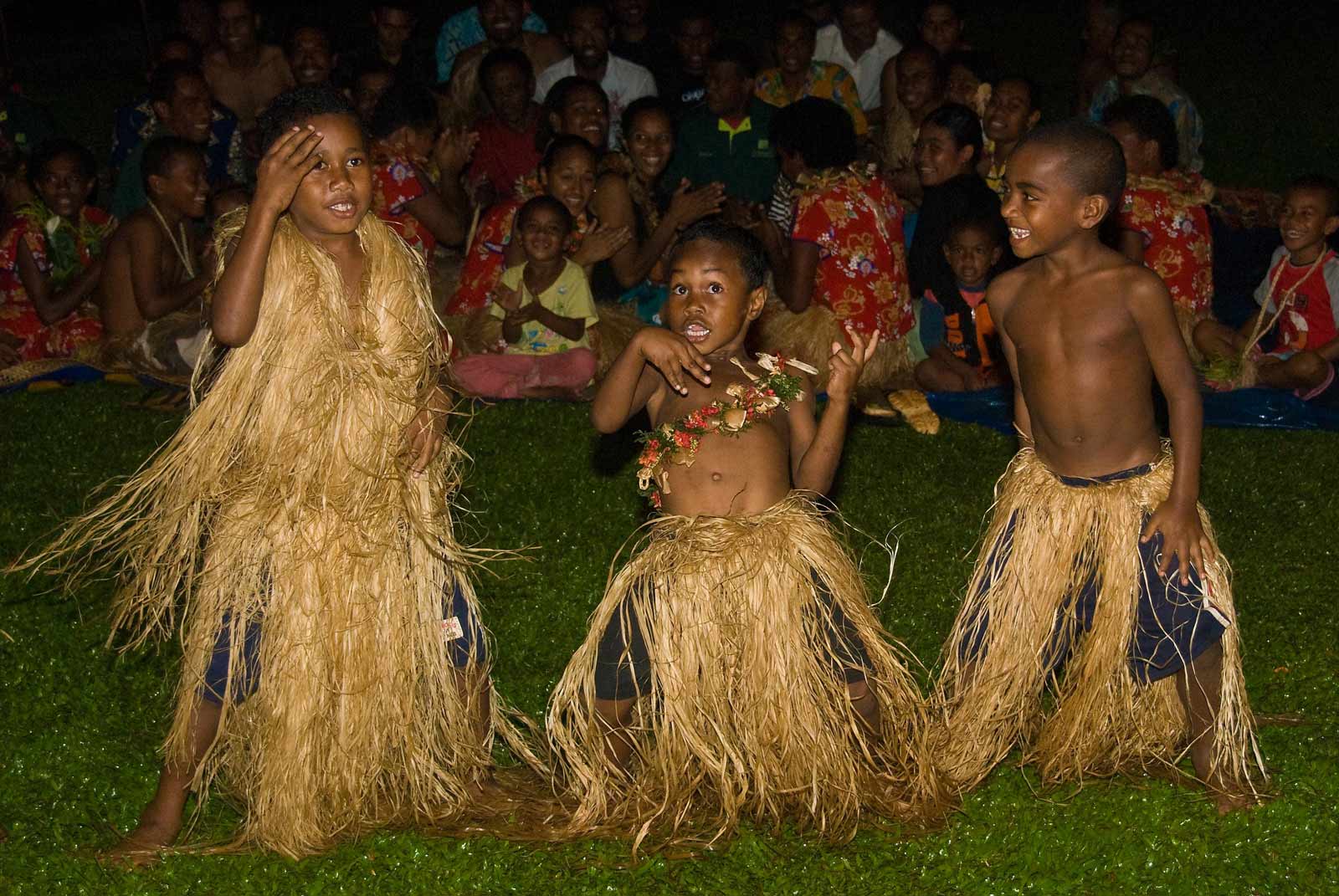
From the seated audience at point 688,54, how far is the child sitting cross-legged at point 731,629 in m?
4.95

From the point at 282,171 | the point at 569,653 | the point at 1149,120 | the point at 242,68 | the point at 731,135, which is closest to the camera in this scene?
the point at 282,171

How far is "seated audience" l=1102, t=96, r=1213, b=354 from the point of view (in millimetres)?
6273

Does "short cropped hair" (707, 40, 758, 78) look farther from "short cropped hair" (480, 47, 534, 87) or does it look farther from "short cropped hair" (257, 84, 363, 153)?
"short cropped hair" (257, 84, 363, 153)

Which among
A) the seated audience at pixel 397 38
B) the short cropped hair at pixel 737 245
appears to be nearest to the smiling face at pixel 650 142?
the seated audience at pixel 397 38

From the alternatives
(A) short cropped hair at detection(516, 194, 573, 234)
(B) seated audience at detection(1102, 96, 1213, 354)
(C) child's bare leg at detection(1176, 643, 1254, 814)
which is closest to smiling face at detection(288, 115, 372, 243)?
(C) child's bare leg at detection(1176, 643, 1254, 814)

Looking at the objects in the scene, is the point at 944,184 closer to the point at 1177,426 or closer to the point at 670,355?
the point at 1177,426

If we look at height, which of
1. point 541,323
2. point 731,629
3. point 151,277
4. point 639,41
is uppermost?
point 639,41

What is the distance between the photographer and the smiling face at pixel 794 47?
737cm

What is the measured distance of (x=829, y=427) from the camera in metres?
3.09

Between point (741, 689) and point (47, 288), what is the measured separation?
A: 484 cm

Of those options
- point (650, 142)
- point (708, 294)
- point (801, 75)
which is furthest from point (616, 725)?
point (801, 75)

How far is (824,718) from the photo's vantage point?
3090 millimetres

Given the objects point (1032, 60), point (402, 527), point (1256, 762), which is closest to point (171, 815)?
point (402, 527)

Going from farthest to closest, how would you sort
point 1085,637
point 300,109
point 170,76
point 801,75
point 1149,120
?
point 801,75, point 170,76, point 1149,120, point 1085,637, point 300,109
